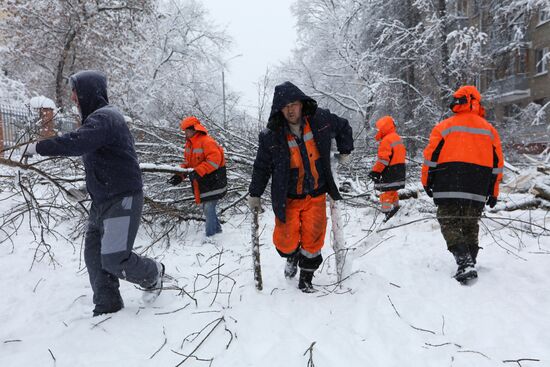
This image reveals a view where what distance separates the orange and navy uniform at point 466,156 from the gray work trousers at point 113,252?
2.49m

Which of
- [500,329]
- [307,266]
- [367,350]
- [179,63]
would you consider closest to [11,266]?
[307,266]

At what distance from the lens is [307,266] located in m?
2.90

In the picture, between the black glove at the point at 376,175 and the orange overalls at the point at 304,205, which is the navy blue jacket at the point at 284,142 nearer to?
the orange overalls at the point at 304,205

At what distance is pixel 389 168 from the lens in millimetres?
5355

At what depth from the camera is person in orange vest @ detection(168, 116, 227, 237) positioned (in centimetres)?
464

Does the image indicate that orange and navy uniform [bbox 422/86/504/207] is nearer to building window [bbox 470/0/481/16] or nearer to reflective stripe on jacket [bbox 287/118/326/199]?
reflective stripe on jacket [bbox 287/118/326/199]

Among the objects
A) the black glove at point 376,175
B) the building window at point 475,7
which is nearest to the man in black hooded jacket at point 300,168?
the black glove at point 376,175

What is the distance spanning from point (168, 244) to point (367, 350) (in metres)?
2.99

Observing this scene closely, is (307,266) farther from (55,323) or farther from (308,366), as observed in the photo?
(55,323)

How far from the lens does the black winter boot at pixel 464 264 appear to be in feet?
9.28

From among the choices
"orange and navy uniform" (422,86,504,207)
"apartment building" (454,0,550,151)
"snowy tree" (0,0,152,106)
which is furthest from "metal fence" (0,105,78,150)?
"apartment building" (454,0,550,151)

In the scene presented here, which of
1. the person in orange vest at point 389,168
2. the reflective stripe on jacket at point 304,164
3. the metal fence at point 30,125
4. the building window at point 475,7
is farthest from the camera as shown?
the building window at point 475,7

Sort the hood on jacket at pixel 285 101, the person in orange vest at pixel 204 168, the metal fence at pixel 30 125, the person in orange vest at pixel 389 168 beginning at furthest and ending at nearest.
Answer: the person in orange vest at pixel 389 168 → the person in orange vest at pixel 204 168 → the metal fence at pixel 30 125 → the hood on jacket at pixel 285 101

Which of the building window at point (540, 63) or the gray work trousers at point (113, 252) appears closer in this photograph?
the gray work trousers at point (113, 252)
